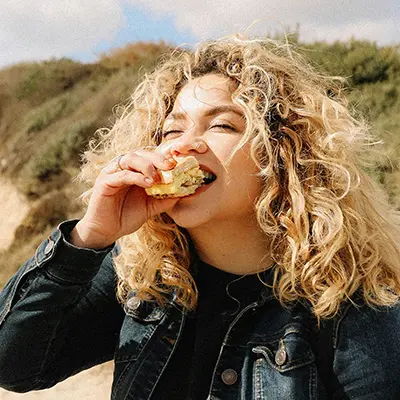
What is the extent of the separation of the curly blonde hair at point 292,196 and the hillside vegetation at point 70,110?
17.0 ft

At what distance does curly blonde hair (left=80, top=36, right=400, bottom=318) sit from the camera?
222 centimetres

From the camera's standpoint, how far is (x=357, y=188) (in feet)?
7.84

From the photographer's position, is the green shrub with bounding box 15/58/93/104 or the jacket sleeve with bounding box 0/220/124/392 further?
the green shrub with bounding box 15/58/93/104

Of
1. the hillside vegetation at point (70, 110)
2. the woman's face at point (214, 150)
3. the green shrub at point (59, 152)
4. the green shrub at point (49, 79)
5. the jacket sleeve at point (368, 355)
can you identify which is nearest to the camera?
the jacket sleeve at point (368, 355)

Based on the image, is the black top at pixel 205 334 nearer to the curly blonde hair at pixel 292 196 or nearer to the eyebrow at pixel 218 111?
the curly blonde hair at pixel 292 196

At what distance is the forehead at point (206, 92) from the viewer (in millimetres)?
2422

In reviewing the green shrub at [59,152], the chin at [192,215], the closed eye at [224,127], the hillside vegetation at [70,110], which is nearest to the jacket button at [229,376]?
the chin at [192,215]

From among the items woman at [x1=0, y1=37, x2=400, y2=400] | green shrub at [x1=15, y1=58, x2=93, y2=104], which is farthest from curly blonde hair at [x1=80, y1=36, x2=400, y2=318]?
green shrub at [x1=15, y1=58, x2=93, y2=104]

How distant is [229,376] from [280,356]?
203 mm

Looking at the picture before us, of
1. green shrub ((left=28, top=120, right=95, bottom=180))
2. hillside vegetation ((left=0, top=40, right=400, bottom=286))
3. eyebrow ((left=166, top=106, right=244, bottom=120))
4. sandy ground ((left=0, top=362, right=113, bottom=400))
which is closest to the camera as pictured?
eyebrow ((left=166, top=106, right=244, bottom=120))

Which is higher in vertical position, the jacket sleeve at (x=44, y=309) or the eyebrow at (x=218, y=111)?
the eyebrow at (x=218, y=111)

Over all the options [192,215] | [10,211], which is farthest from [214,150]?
[10,211]

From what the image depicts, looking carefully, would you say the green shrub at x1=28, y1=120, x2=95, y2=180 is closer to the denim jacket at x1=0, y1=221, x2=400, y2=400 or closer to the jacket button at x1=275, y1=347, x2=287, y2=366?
the denim jacket at x1=0, y1=221, x2=400, y2=400

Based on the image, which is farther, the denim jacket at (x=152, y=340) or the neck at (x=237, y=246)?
the neck at (x=237, y=246)
